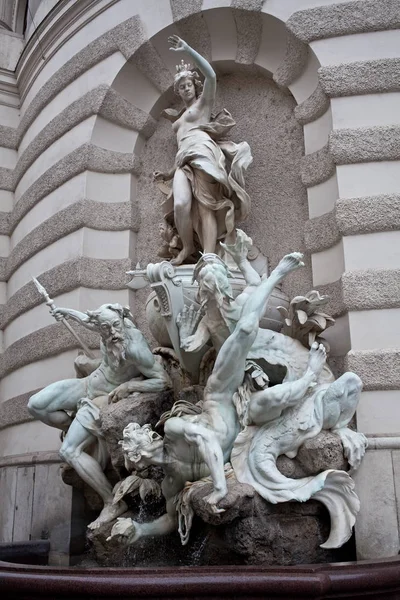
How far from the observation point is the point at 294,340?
574 cm

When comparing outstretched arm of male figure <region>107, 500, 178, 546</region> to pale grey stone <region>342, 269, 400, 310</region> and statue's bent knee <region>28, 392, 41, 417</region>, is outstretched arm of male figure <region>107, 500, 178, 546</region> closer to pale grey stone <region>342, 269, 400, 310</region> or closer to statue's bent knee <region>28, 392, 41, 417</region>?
statue's bent knee <region>28, 392, 41, 417</region>

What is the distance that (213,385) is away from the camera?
16.3 feet

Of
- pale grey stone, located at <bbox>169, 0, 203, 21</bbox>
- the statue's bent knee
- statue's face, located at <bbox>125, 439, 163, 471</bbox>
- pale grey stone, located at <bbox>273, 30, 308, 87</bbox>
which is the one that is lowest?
statue's face, located at <bbox>125, 439, 163, 471</bbox>

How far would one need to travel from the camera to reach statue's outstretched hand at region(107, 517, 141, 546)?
4.77 metres

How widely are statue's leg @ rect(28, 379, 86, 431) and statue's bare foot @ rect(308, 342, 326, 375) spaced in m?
2.18

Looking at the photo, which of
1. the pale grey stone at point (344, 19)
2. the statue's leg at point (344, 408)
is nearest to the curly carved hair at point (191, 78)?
the pale grey stone at point (344, 19)

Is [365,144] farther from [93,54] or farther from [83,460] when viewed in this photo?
[93,54]

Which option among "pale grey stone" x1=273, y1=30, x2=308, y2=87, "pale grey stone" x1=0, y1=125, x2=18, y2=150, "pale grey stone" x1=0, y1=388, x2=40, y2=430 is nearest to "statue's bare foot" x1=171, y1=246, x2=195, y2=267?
"pale grey stone" x1=273, y1=30, x2=308, y2=87

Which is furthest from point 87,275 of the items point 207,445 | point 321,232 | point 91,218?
point 207,445

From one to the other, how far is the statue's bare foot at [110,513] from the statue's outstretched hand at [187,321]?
144 cm

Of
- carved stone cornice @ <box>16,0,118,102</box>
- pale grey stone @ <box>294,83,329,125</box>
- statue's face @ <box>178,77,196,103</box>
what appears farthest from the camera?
carved stone cornice @ <box>16,0,118,102</box>

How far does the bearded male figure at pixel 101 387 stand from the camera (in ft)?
18.5

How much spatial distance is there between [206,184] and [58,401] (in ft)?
8.89

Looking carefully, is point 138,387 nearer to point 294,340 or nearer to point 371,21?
point 294,340
